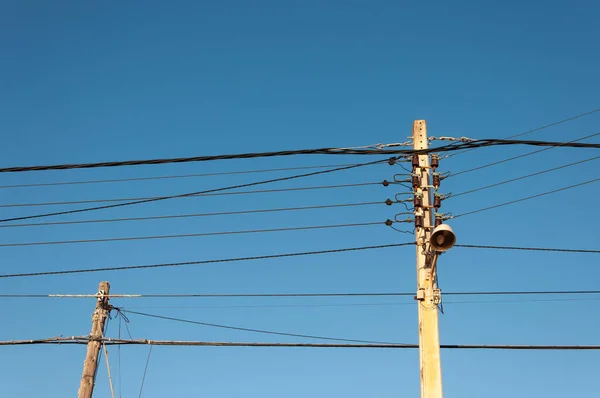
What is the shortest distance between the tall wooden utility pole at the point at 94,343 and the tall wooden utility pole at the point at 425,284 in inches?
314

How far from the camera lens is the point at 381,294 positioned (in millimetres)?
15930

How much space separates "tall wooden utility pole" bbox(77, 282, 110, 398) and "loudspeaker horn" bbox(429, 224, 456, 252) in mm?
9316

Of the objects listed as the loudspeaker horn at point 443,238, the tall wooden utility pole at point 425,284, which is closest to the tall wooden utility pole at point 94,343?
the tall wooden utility pole at point 425,284

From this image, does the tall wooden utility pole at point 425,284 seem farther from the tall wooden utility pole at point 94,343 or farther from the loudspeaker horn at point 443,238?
the tall wooden utility pole at point 94,343

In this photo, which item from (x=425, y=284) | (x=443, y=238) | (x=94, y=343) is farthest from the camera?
(x=94, y=343)

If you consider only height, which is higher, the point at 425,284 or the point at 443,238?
the point at 425,284

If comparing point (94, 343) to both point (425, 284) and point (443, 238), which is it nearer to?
point (425, 284)

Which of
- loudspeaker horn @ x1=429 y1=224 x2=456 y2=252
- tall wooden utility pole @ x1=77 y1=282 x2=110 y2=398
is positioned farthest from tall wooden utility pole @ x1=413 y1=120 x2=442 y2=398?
tall wooden utility pole @ x1=77 y1=282 x2=110 y2=398

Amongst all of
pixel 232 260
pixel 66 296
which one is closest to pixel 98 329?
pixel 66 296

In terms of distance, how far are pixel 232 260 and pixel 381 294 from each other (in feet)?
10.1

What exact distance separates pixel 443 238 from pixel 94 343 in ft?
31.2

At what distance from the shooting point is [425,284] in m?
12.3

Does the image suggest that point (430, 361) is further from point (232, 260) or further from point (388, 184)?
point (232, 260)

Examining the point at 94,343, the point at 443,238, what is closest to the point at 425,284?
the point at 443,238
